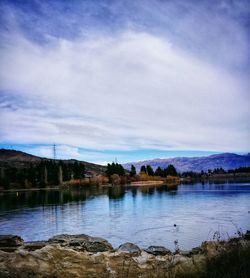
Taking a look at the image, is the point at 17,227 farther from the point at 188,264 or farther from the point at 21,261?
the point at 188,264

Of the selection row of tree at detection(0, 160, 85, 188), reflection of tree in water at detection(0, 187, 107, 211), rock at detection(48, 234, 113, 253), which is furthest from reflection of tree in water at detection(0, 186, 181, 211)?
row of tree at detection(0, 160, 85, 188)

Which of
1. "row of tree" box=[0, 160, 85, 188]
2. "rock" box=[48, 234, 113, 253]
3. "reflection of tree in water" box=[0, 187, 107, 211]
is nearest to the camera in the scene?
"rock" box=[48, 234, 113, 253]

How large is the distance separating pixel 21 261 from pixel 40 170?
179 meters

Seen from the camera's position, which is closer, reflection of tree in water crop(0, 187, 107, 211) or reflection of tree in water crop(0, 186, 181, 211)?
reflection of tree in water crop(0, 187, 107, 211)

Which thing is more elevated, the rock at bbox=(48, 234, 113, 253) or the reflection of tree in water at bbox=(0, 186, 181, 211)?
the rock at bbox=(48, 234, 113, 253)

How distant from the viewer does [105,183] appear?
19925 centimetres

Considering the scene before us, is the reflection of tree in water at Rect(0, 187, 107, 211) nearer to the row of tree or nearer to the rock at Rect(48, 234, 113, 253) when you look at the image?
the rock at Rect(48, 234, 113, 253)

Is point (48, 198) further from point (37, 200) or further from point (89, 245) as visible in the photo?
point (89, 245)

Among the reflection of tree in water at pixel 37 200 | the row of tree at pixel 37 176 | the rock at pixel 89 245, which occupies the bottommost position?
the reflection of tree in water at pixel 37 200

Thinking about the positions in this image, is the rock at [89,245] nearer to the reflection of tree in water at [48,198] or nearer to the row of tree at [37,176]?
the reflection of tree in water at [48,198]

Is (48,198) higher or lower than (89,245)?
lower

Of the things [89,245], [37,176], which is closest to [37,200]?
[89,245]

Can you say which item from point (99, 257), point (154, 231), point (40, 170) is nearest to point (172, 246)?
point (154, 231)

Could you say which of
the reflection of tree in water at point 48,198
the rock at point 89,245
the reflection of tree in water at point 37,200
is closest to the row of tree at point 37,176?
the reflection of tree in water at point 48,198
